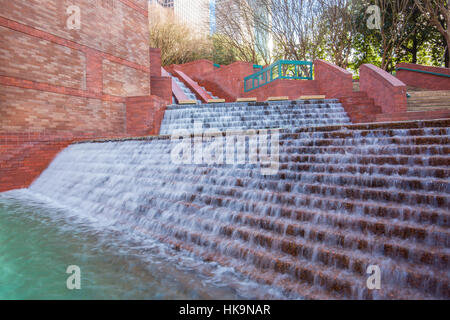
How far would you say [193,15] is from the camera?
6506 cm

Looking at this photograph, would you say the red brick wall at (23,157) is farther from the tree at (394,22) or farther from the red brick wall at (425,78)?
the tree at (394,22)

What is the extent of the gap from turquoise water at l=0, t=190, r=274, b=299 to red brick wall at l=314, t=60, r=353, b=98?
9.86 m

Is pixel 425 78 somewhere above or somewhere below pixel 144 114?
above

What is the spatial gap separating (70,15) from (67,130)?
4086 mm

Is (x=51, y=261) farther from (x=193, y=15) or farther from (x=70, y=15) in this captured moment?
(x=193, y=15)

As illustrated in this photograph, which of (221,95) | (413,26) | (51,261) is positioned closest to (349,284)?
(51,261)

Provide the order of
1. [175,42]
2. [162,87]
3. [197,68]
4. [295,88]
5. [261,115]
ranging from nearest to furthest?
[261,115] < [295,88] < [162,87] < [197,68] < [175,42]

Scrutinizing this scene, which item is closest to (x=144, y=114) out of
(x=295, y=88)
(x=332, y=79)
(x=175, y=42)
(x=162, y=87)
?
(x=162, y=87)

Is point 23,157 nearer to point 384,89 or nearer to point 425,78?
point 384,89

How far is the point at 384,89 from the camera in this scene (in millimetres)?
8695

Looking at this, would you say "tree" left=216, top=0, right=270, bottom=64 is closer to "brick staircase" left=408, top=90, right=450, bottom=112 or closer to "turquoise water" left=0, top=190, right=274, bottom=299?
"brick staircase" left=408, top=90, right=450, bottom=112

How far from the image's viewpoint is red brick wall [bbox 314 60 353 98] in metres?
11.1

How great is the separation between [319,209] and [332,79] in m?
10.2

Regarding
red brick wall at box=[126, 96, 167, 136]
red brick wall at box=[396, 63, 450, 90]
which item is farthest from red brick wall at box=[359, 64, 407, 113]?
red brick wall at box=[126, 96, 167, 136]
